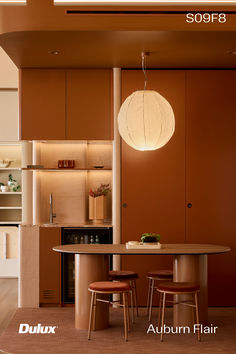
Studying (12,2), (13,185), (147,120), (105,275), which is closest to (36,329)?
(105,275)

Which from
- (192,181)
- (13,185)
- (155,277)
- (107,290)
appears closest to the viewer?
(107,290)

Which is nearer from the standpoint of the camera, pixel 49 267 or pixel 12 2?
pixel 12 2

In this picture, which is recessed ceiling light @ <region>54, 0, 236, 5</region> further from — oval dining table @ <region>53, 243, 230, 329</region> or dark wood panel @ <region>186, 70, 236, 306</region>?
oval dining table @ <region>53, 243, 230, 329</region>

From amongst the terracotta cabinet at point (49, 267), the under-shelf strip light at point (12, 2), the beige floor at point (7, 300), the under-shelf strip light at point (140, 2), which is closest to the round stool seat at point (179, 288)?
the beige floor at point (7, 300)

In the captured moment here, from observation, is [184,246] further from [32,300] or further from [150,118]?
[32,300]

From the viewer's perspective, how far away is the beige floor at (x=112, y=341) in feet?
15.3

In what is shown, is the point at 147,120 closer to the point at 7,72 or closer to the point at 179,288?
the point at 179,288

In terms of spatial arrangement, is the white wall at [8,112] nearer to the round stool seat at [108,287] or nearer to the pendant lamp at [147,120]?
the pendant lamp at [147,120]

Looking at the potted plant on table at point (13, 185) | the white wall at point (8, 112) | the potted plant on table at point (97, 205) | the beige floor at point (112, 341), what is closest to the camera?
the beige floor at point (112, 341)

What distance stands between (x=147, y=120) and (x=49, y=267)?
6.88 feet

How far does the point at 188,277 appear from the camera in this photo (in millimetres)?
5223

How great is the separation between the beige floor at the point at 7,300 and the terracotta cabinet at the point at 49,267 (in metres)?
0.39

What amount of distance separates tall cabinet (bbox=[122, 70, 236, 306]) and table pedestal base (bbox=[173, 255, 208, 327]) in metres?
1.00

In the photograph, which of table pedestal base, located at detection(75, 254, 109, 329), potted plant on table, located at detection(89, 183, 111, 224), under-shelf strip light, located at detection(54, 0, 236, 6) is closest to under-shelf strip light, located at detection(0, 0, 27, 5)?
under-shelf strip light, located at detection(54, 0, 236, 6)
